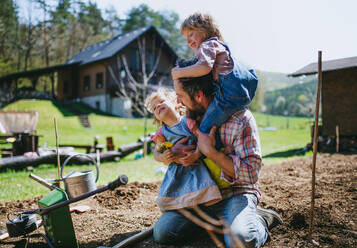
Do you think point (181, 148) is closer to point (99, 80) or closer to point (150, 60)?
point (150, 60)

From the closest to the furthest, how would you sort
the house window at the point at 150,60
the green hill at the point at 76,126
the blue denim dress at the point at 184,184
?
the blue denim dress at the point at 184,184 < the green hill at the point at 76,126 < the house window at the point at 150,60

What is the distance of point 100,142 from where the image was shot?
522 inches

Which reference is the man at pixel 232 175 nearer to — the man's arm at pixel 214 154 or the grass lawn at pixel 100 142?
the man's arm at pixel 214 154

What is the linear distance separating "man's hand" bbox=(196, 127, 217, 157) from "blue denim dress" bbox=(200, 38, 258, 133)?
2.8 inches

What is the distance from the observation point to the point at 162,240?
227 cm

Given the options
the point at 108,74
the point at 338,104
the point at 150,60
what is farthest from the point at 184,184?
the point at 150,60

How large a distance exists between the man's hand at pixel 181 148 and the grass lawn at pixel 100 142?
129 inches

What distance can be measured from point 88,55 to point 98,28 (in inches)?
299

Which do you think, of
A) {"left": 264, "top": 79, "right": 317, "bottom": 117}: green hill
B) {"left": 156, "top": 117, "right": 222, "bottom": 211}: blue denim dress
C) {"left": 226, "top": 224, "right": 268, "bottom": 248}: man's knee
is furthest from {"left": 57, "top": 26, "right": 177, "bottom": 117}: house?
{"left": 226, "top": 224, "right": 268, "bottom": 248}: man's knee

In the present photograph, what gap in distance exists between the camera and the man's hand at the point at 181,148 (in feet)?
7.43

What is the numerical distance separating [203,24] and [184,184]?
1367 mm

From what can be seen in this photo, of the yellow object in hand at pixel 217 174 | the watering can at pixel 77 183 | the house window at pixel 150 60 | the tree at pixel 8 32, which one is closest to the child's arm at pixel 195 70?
the yellow object in hand at pixel 217 174

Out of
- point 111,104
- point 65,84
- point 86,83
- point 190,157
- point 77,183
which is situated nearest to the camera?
point 190,157

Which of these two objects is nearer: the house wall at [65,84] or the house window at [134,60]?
the house window at [134,60]
